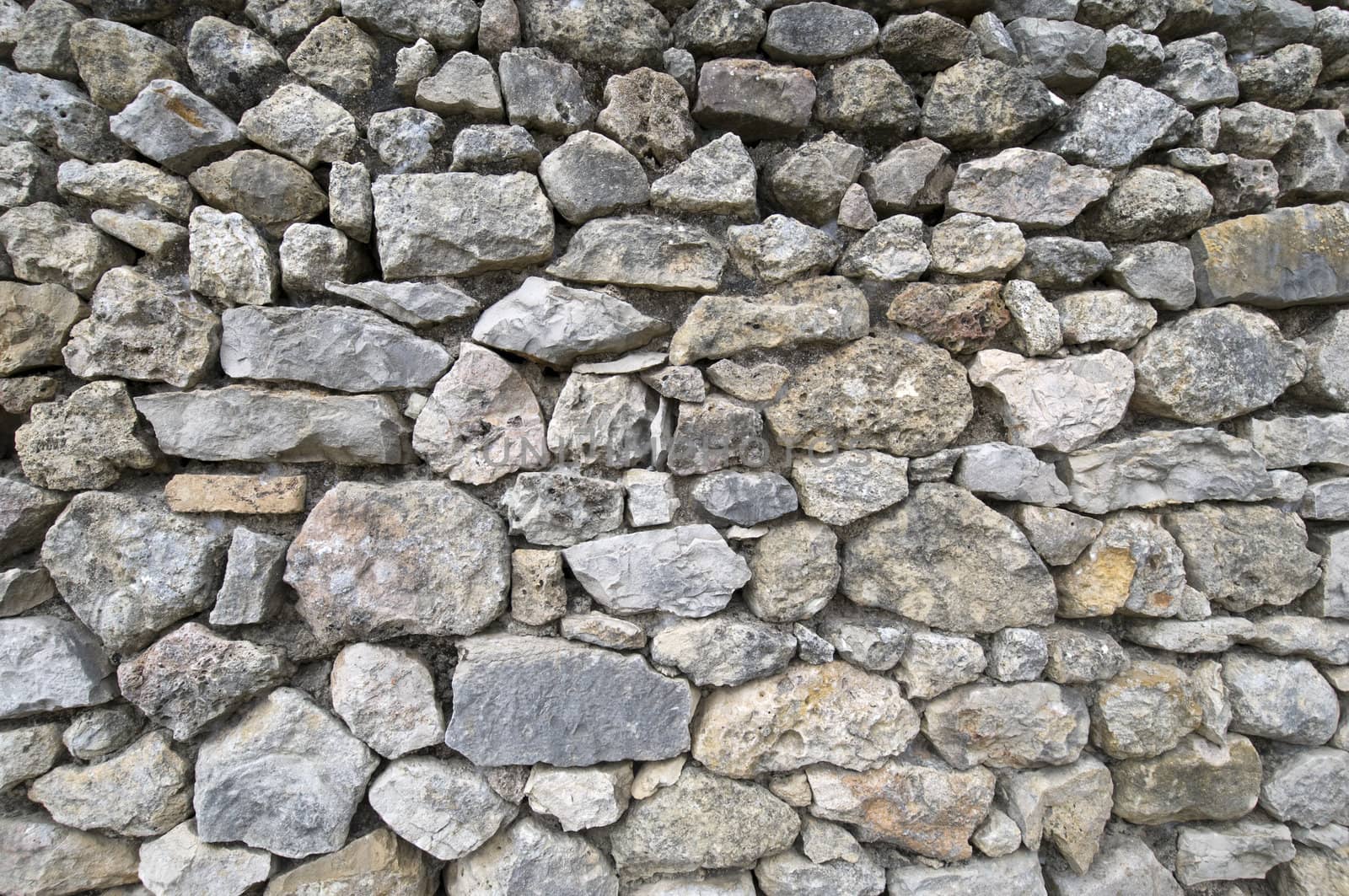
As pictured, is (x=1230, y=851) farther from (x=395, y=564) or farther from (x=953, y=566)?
(x=395, y=564)

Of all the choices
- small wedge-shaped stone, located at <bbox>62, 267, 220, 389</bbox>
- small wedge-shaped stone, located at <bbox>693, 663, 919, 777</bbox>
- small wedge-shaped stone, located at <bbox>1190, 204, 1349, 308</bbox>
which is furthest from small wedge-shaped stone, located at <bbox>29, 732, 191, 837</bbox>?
small wedge-shaped stone, located at <bbox>1190, 204, 1349, 308</bbox>

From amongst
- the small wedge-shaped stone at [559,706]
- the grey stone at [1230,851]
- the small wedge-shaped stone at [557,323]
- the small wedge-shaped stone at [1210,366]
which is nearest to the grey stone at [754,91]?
the small wedge-shaped stone at [557,323]

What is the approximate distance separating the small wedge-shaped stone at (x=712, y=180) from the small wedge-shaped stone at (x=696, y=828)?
1350 mm

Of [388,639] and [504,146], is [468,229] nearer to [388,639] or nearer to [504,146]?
[504,146]

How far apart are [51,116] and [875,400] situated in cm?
199

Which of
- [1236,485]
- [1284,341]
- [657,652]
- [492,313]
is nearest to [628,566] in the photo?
[657,652]

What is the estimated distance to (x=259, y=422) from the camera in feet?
4.62

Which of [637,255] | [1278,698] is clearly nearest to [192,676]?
[637,255]

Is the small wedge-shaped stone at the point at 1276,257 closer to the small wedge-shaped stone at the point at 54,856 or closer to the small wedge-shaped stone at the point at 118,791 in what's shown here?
→ the small wedge-shaped stone at the point at 118,791

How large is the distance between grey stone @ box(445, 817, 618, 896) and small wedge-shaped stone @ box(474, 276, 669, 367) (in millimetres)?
1099

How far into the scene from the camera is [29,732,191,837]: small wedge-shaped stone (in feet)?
4.56

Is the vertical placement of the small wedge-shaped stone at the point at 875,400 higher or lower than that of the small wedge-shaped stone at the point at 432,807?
higher

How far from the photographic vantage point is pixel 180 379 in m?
1.41

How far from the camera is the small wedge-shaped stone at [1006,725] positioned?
152cm
